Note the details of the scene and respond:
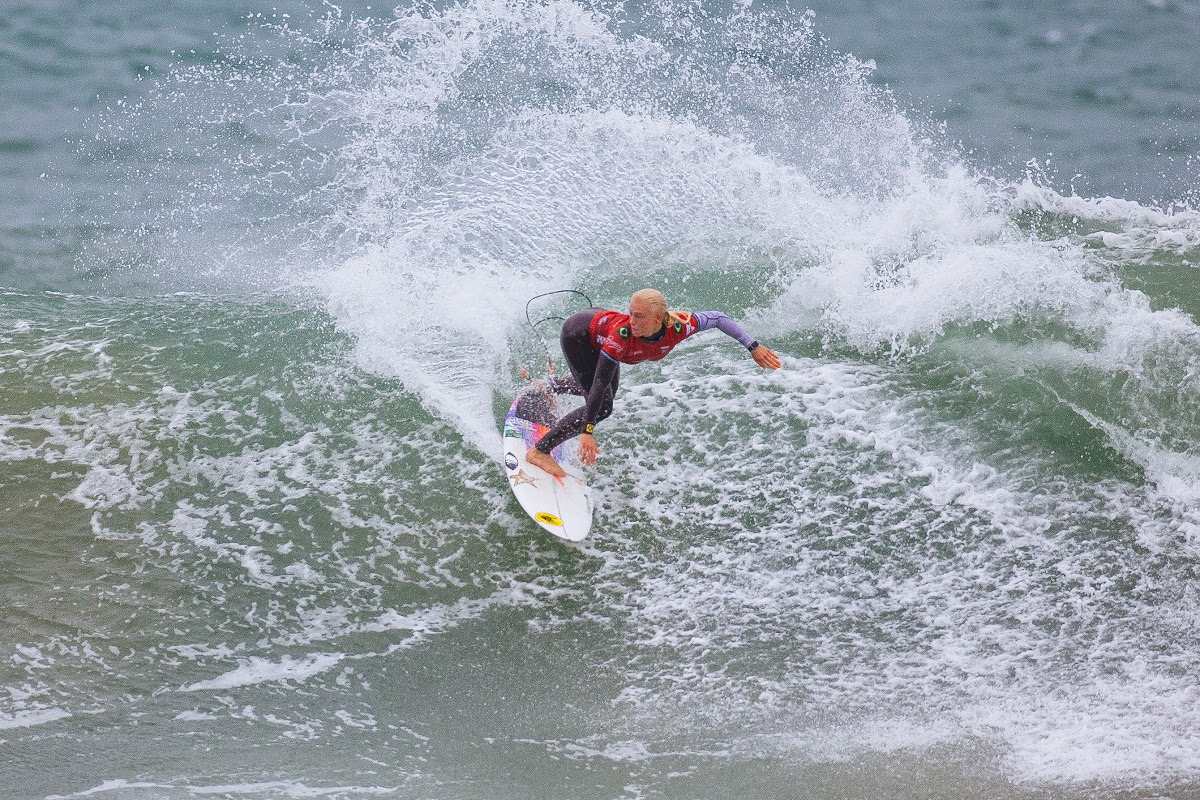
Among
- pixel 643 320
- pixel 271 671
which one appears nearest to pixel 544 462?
pixel 643 320

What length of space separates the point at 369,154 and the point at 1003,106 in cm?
698

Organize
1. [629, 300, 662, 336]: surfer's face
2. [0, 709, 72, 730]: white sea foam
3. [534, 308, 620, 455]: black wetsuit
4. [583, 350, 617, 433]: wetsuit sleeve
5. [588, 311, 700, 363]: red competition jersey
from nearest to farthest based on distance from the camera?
1. [0, 709, 72, 730]: white sea foam
2. [629, 300, 662, 336]: surfer's face
3. [588, 311, 700, 363]: red competition jersey
4. [583, 350, 617, 433]: wetsuit sleeve
5. [534, 308, 620, 455]: black wetsuit

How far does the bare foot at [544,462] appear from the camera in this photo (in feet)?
20.2

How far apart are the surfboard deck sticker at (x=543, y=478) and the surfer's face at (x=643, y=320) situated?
132 centimetres

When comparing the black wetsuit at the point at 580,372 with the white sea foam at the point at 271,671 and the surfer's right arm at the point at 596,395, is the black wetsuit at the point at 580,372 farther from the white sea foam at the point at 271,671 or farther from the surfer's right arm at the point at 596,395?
the white sea foam at the point at 271,671

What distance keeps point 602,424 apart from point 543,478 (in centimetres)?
86

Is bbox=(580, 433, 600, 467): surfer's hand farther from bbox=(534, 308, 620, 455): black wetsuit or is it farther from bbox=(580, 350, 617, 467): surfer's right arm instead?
bbox=(534, 308, 620, 455): black wetsuit

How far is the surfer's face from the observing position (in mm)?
5227

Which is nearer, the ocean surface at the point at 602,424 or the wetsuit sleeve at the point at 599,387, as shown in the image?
the ocean surface at the point at 602,424

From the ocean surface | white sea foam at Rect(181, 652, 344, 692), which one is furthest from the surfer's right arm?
white sea foam at Rect(181, 652, 344, 692)

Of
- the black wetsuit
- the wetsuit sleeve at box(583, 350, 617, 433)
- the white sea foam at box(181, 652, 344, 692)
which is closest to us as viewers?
the white sea foam at box(181, 652, 344, 692)

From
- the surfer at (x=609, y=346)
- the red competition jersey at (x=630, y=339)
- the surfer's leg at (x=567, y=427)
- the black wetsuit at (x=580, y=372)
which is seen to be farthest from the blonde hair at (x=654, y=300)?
the surfer's leg at (x=567, y=427)

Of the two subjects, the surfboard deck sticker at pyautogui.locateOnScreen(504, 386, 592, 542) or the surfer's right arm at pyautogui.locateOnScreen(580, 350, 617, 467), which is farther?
the surfboard deck sticker at pyautogui.locateOnScreen(504, 386, 592, 542)

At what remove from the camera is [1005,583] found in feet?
19.6
